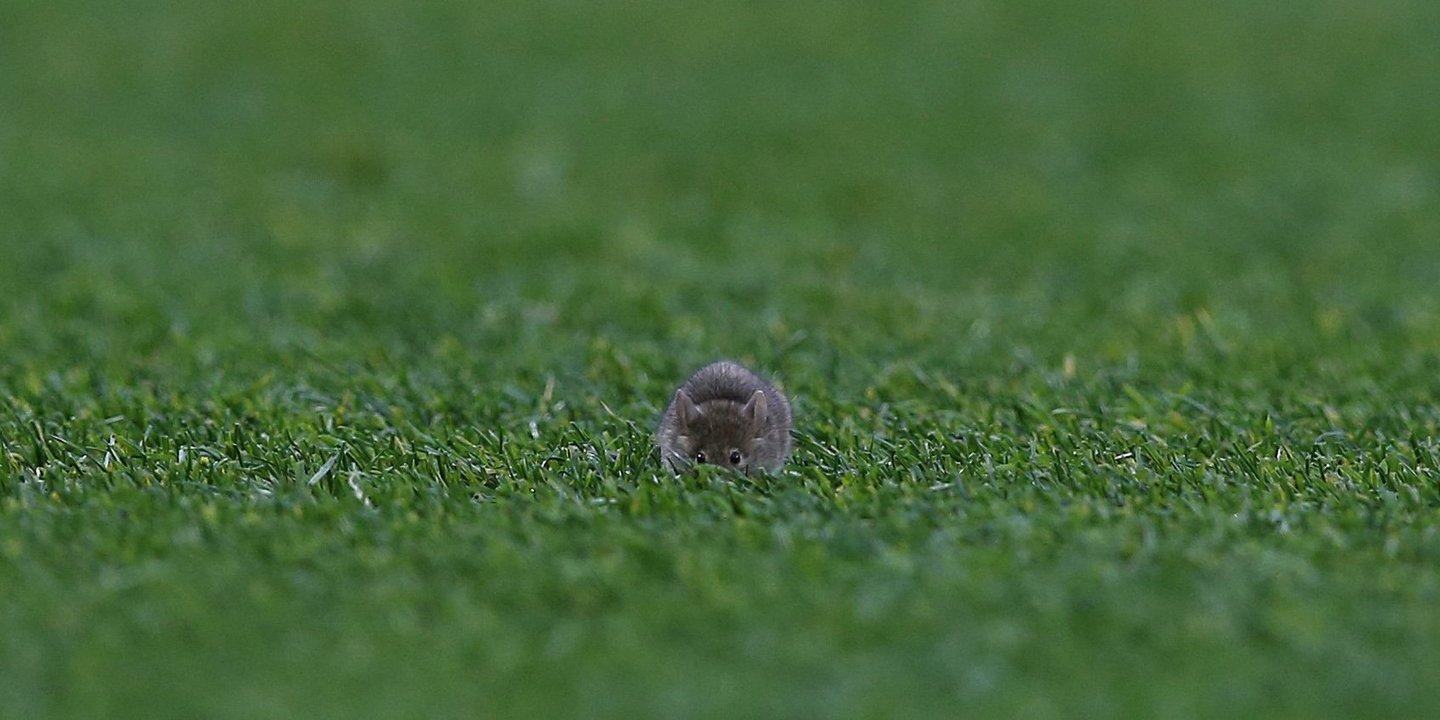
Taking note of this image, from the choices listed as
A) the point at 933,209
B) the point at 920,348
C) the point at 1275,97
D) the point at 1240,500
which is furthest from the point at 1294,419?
the point at 1275,97

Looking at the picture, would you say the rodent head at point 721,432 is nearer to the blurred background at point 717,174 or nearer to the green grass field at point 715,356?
the green grass field at point 715,356

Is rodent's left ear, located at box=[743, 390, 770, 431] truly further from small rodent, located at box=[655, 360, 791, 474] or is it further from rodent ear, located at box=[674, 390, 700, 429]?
rodent ear, located at box=[674, 390, 700, 429]

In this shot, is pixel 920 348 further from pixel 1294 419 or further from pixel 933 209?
pixel 933 209

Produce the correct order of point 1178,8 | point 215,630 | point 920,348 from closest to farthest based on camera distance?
point 215,630 < point 920,348 < point 1178,8

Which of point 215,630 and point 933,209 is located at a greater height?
point 215,630

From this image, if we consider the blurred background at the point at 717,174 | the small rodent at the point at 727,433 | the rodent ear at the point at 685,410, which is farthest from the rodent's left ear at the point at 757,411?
the blurred background at the point at 717,174

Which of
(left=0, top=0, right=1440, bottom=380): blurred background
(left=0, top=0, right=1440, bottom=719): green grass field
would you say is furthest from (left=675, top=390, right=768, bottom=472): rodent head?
(left=0, top=0, right=1440, bottom=380): blurred background

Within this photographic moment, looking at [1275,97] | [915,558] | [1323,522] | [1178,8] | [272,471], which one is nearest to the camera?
[915,558]
